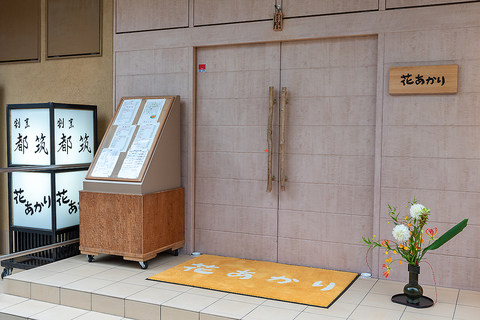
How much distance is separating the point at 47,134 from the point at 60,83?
1205 mm

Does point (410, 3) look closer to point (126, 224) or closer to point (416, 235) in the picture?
point (416, 235)

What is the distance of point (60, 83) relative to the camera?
5.97 m

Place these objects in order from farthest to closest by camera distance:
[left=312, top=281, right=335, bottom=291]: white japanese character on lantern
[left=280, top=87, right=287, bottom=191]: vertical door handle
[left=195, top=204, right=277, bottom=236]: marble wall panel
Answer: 1. [left=195, top=204, right=277, bottom=236]: marble wall panel
2. [left=280, top=87, right=287, bottom=191]: vertical door handle
3. [left=312, top=281, right=335, bottom=291]: white japanese character on lantern

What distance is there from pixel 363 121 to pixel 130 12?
114 inches


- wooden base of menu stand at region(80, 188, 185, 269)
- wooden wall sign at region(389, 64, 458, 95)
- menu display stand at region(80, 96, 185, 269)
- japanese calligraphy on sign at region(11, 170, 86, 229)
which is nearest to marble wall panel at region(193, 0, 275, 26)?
menu display stand at region(80, 96, 185, 269)

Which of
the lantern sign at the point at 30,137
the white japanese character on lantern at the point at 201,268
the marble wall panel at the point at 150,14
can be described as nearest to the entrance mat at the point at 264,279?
the white japanese character on lantern at the point at 201,268

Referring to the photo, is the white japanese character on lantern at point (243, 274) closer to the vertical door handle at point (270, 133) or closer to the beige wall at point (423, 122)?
the beige wall at point (423, 122)

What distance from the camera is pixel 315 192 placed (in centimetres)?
464

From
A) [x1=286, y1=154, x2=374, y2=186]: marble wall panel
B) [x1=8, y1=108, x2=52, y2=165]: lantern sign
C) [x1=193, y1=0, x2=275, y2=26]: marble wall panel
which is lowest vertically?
[x1=286, y1=154, x2=374, y2=186]: marble wall panel

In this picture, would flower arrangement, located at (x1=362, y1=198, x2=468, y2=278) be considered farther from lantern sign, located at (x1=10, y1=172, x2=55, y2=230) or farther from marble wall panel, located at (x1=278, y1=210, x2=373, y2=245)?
lantern sign, located at (x1=10, y1=172, x2=55, y2=230)

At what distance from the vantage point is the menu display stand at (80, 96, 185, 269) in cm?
448

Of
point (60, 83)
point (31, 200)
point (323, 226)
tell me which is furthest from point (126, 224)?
point (60, 83)

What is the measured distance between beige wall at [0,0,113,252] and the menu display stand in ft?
2.59

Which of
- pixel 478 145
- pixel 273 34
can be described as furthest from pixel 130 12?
Answer: pixel 478 145
